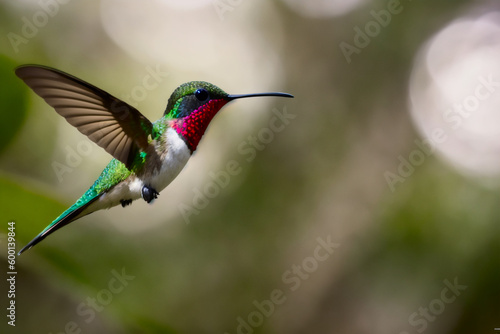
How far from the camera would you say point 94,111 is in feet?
1.98

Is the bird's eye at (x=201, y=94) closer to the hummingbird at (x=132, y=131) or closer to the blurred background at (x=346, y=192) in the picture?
the hummingbird at (x=132, y=131)

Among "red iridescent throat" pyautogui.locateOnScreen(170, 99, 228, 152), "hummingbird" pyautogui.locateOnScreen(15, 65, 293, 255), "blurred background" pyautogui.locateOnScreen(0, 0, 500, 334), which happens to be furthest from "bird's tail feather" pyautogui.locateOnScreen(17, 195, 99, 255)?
"blurred background" pyautogui.locateOnScreen(0, 0, 500, 334)

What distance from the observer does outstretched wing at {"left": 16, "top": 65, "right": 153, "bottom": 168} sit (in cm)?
47

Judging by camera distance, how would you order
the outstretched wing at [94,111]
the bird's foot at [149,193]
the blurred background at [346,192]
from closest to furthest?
the outstretched wing at [94,111] → the bird's foot at [149,193] → the blurred background at [346,192]

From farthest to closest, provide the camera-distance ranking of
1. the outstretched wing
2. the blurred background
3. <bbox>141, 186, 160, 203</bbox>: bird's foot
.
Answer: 1. the blurred background
2. <bbox>141, 186, 160, 203</bbox>: bird's foot
3. the outstretched wing

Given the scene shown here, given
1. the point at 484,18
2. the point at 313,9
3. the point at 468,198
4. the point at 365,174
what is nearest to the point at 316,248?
the point at 365,174

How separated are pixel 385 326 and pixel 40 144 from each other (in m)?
2.57

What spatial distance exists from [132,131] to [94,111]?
7cm

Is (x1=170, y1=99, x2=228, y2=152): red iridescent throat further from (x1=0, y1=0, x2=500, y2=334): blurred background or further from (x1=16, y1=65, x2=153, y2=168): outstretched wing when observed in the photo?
(x1=0, y1=0, x2=500, y2=334): blurred background

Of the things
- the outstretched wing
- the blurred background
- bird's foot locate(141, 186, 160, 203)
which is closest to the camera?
the outstretched wing

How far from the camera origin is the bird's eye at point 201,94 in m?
0.65

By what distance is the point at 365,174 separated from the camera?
3.75 meters

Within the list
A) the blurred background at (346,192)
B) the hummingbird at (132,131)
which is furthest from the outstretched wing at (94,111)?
the blurred background at (346,192)

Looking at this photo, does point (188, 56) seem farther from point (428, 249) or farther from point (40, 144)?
point (428, 249)
